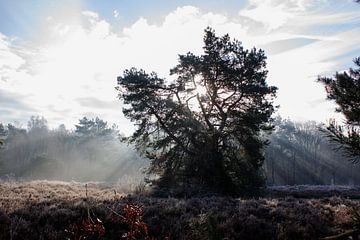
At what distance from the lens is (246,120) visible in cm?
2497

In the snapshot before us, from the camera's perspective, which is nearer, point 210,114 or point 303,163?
point 210,114

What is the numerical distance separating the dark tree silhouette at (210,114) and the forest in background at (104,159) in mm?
44770

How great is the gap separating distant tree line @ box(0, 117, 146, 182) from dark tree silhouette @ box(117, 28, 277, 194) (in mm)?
45863

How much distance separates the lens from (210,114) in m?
25.8

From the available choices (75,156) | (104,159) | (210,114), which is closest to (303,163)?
(104,159)

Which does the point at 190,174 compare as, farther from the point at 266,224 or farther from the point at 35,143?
the point at 35,143

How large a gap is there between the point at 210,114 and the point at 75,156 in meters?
67.4

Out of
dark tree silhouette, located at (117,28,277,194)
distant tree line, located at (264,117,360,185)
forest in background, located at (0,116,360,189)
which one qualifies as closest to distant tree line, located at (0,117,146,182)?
forest in background, located at (0,116,360,189)

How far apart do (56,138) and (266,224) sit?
93406 millimetres

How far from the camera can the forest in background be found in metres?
72.9

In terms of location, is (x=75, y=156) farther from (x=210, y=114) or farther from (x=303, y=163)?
(x=210, y=114)

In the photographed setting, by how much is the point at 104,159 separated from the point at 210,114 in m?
63.4

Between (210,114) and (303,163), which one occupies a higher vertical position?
(210,114)

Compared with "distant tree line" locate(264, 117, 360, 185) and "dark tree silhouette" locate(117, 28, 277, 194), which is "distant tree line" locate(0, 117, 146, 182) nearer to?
"distant tree line" locate(264, 117, 360, 185)
